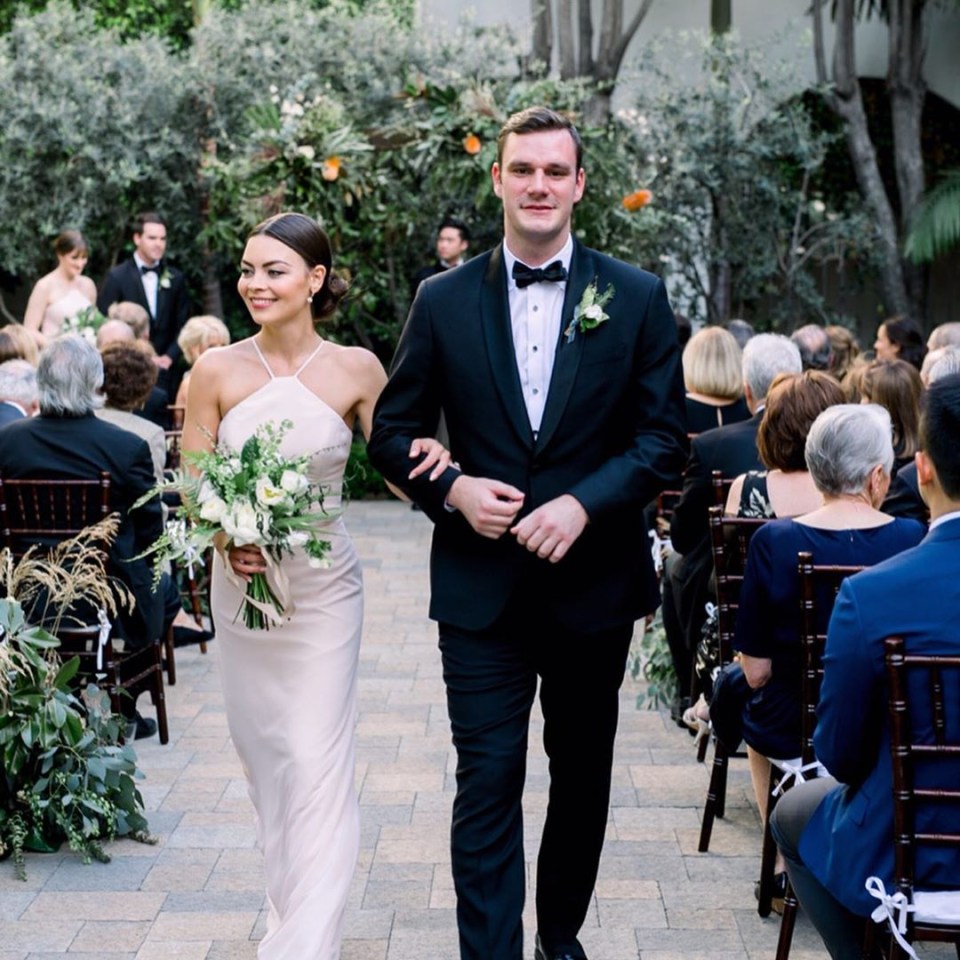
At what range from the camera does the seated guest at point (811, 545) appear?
4.45 metres

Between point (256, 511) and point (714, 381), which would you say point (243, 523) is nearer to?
point (256, 511)

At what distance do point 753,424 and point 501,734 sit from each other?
Result: 2.77 m

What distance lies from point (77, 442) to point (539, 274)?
2.86m

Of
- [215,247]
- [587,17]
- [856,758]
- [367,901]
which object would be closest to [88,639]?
[367,901]

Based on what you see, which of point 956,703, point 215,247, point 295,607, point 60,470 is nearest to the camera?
point 956,703

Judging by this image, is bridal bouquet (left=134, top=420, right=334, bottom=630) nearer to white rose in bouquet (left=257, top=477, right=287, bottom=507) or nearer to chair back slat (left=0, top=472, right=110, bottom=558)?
white rose in bouquet (left=257, top=477, right=287, bottom=507)

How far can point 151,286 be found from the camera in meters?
12.6

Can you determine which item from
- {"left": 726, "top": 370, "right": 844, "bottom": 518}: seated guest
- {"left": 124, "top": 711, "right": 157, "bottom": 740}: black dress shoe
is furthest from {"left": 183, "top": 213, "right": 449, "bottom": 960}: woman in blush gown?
{"left": 124, "top": 711, "right": 157, "bottom": 740}: black dress shoe

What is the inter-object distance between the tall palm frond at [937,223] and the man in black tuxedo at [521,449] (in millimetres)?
11434

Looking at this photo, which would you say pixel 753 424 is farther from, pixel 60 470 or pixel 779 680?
pixel 60 470

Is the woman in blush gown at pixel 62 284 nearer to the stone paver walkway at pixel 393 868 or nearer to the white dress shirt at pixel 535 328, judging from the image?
the stone paver walkway at pixel 393 868

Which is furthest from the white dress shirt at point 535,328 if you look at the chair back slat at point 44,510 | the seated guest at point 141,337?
the seated guest at point 141,337

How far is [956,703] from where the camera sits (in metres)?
3.18

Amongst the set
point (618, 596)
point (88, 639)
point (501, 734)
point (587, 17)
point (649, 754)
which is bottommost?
point (649, 754)
